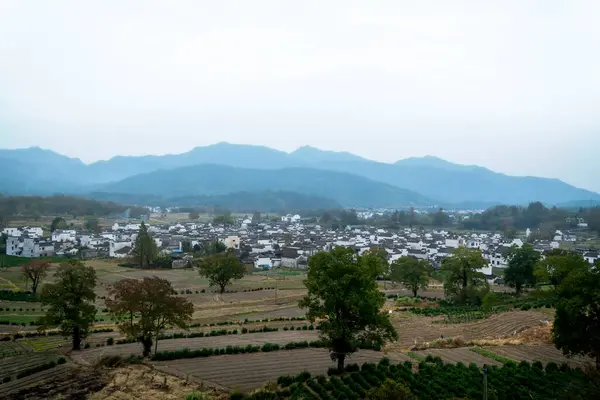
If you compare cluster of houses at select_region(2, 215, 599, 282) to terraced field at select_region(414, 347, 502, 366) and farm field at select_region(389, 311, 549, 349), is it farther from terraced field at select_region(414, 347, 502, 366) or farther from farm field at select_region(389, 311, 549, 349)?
terraced field at select_region(414, 347, 502, 366)

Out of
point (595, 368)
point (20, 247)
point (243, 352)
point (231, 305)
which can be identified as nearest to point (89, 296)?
point (243, 352)

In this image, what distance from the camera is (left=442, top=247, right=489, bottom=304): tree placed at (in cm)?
3631

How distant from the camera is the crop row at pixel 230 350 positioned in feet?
67.8

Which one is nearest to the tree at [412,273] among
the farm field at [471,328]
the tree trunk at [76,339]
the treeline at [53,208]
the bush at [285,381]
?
the farm field at [471,328]

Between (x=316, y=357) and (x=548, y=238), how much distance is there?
91851 millimetres

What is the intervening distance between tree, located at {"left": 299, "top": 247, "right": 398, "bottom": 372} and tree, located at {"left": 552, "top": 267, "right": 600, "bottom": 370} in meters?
6.99

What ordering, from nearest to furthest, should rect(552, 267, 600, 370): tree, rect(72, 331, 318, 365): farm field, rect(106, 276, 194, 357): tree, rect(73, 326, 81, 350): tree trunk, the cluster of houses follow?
1. rect(552, 267, 600, 370): tree
2. rect(106, 276, 194, 357): tree
3. rect(72, 331, 318, 365): farm field
4. rect(73, 326, 81, 350): tree trunk
5. the cluster of houses

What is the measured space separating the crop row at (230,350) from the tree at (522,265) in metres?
23.9

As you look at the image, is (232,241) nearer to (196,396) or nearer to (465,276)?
(465,276)

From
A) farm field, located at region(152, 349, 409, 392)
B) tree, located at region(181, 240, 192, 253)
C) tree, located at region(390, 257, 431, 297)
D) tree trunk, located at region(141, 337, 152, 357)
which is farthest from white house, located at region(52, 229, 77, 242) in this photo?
farm field, located at region(152, 349, 409, 392)

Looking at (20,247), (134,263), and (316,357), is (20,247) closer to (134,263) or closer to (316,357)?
(134,263)

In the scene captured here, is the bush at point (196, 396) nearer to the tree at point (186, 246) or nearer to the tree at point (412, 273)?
the tree at point (412, 273)

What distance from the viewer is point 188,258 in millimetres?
68750

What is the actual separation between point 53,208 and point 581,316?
148 meters
